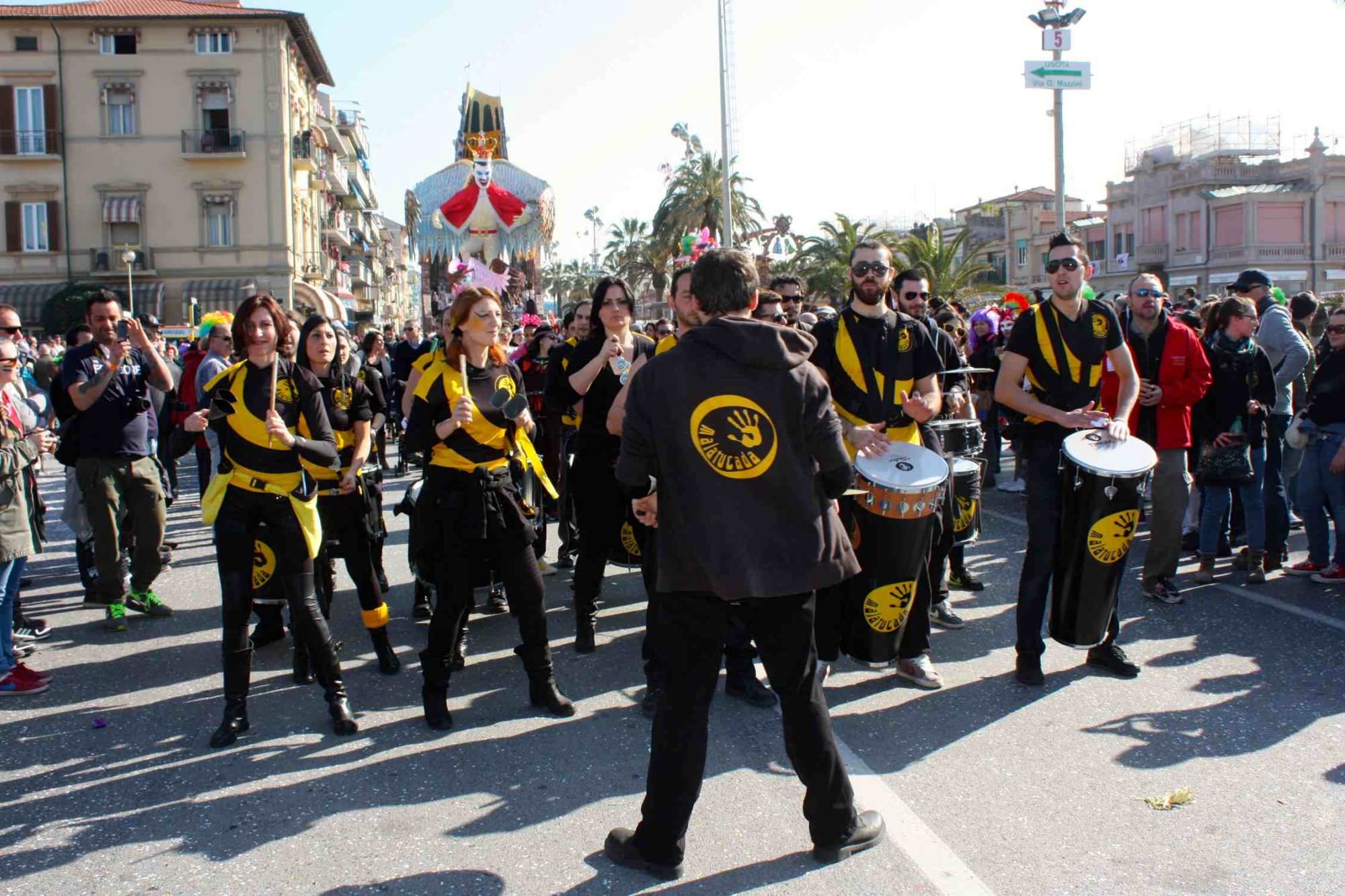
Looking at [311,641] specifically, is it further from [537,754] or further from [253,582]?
[537,754]

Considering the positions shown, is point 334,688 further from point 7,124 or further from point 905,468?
point 7,124

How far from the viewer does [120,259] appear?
41.1m

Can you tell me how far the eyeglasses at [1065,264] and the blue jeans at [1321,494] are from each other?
294 centimetres

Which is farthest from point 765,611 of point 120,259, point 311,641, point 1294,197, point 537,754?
point 1294,197

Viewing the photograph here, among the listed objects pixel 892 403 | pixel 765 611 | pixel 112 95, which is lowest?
pixel 765 611

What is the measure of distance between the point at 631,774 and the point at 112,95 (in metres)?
44.8

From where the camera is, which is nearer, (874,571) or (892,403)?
(874,571)

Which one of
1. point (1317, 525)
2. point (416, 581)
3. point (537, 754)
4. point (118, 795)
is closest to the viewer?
point (118, 795)

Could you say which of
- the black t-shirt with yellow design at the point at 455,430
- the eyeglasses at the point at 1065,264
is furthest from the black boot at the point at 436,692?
the eyeglasses at the point at 1065,264

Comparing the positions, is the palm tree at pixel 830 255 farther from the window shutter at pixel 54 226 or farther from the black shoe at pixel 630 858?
the black shoe at pixel 630 858

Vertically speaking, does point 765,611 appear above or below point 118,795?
above

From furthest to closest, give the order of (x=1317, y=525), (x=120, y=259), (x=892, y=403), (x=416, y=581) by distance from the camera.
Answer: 1. (x=120, y=259)
2. (x=1317, y=525)
3. (x=416, y=581)
4. (x=892, y=403)

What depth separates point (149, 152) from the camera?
136ft

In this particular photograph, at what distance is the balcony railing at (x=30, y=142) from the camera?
134 ft
